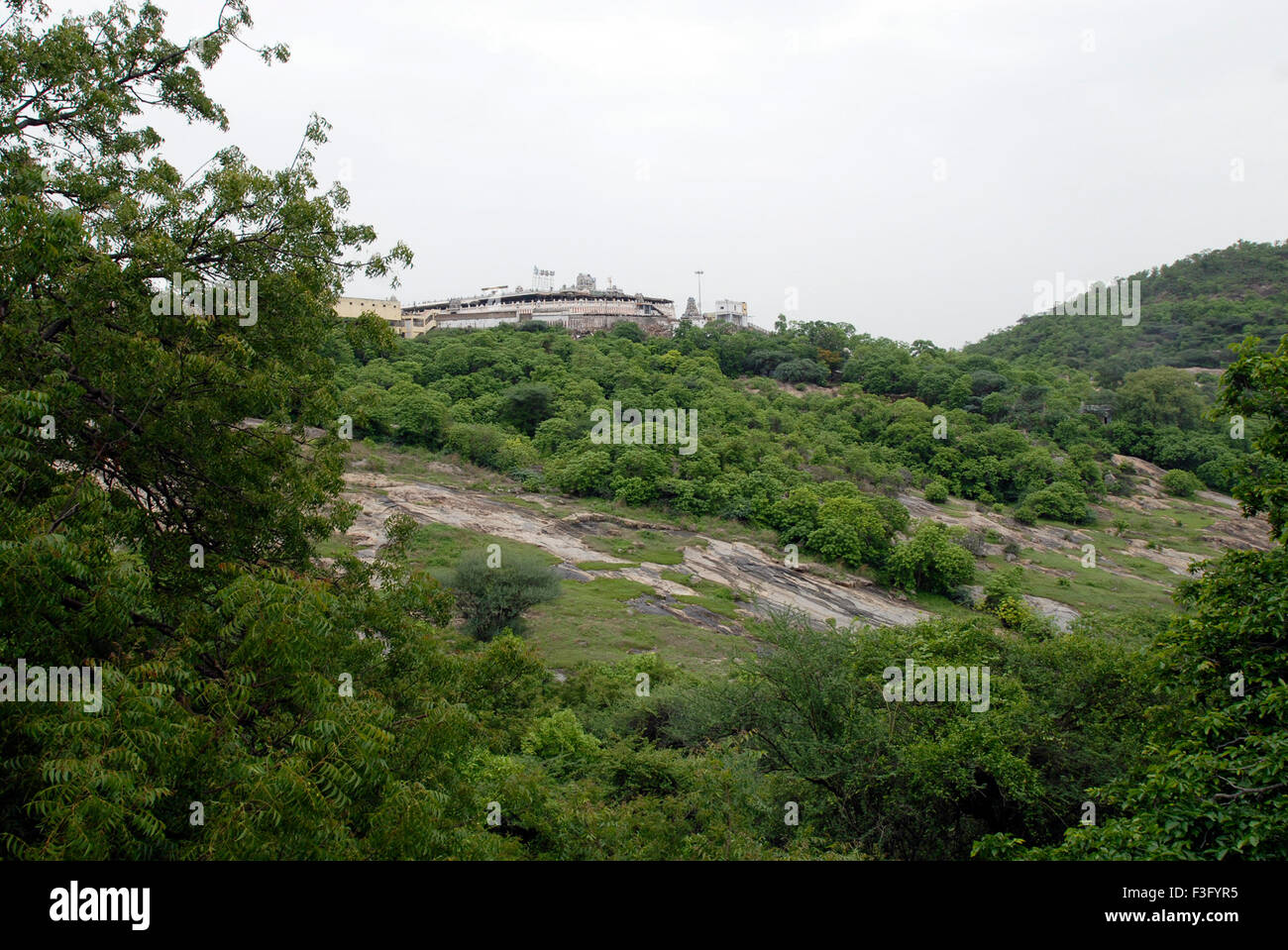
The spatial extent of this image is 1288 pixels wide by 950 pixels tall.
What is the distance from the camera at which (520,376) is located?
57.8m

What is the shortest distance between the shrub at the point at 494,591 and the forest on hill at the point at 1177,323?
236 ft

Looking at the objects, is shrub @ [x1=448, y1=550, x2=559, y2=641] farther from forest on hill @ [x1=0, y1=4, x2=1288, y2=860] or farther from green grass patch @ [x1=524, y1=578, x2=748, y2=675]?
forest on hill @ [x1=0, y1=4, x2=1288, y2=860]

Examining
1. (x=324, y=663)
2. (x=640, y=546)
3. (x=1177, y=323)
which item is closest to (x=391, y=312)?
(x=640, y=546)

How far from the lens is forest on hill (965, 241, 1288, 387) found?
282 ft

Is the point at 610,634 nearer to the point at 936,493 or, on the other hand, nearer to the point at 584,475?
the point at 584,475

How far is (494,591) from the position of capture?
1062 inches

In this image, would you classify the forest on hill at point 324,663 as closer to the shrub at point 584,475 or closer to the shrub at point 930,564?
the shrub at point 930,564

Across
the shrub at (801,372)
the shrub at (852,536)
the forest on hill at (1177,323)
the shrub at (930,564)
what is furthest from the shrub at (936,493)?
the forest on hill at (1177,323)

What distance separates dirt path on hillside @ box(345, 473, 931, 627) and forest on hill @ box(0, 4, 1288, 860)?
614 inches

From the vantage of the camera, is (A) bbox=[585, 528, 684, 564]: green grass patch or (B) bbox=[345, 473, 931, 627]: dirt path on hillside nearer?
(B) bbox=[345, 473, 931, 627]: dirt path on hillside

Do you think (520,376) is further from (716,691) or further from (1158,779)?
(1158,779)

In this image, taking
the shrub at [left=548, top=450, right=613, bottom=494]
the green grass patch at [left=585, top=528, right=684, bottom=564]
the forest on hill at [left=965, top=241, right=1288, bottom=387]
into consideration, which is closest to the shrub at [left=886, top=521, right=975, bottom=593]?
the green grass patch at [left=585, top=528, right=684, bottom=564]

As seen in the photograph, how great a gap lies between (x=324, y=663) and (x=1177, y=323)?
376 feet
